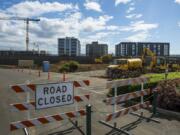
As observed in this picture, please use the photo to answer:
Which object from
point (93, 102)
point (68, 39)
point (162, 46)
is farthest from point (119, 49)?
point (93, 102)

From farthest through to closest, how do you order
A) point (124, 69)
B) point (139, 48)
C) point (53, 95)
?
point (139, 48)
point (124, 69)
point (53, 95)

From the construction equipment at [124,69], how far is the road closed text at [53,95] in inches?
906

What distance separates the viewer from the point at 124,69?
32969 mm

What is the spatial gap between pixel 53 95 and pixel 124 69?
26.2 meters

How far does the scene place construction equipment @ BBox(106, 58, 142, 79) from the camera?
3122 cm

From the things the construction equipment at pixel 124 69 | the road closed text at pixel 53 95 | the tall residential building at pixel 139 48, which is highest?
the tall residential building at pixel 139 48

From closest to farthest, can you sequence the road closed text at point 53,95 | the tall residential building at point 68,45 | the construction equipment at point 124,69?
the road closed text at point 53,95 < the construction equipment at point 124,69 < the tall residential building at point 68,45

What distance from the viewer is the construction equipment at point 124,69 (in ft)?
102

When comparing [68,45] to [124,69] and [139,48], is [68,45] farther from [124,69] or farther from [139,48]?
[124,69]

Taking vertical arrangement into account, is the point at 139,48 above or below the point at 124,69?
above

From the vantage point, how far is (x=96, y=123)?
8742 millimetres

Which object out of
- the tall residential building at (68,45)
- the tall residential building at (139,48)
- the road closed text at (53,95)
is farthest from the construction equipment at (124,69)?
the tall residential building at (68,45)

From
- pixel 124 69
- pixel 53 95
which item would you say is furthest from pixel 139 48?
pixel 53 95

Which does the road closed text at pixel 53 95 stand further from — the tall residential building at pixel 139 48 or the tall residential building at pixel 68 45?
the tall residential building at pixel 68 45
